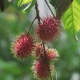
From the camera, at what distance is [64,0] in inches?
64.7

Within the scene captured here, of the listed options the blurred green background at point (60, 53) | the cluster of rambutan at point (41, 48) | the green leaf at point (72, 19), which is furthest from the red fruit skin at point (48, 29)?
the blurred green background at point (60, 53)

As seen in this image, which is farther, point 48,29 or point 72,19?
point 72,19

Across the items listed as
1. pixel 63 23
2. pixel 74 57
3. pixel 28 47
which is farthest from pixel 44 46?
pixel 74 57

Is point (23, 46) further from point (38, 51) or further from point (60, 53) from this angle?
point (60, 53)

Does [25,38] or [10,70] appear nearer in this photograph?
[25,38]

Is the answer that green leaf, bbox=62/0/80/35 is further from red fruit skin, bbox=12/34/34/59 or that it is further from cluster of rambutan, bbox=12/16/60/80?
red fruit skin, bbox=12/34/34/59

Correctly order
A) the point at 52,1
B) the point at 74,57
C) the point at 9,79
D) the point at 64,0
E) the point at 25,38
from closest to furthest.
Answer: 1. the point at 64,0
2. the point at 52,1
3. the point at 25,38
4. the point at 9,79
5. the point at 74,57

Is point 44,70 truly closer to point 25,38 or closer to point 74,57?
point 25,38

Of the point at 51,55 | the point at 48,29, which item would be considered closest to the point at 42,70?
the point at 51,55

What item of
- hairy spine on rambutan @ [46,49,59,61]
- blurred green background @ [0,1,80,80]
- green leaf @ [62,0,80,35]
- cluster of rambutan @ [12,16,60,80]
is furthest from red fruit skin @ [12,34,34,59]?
blurred green background @ [0,1,80,80]

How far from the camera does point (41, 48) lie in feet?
6.18

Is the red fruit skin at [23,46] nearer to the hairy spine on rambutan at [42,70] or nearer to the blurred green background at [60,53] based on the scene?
the hairy spine on rambutan at [42,70]

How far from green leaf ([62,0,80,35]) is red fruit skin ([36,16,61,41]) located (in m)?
0.10

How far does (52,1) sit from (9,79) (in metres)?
1.90
